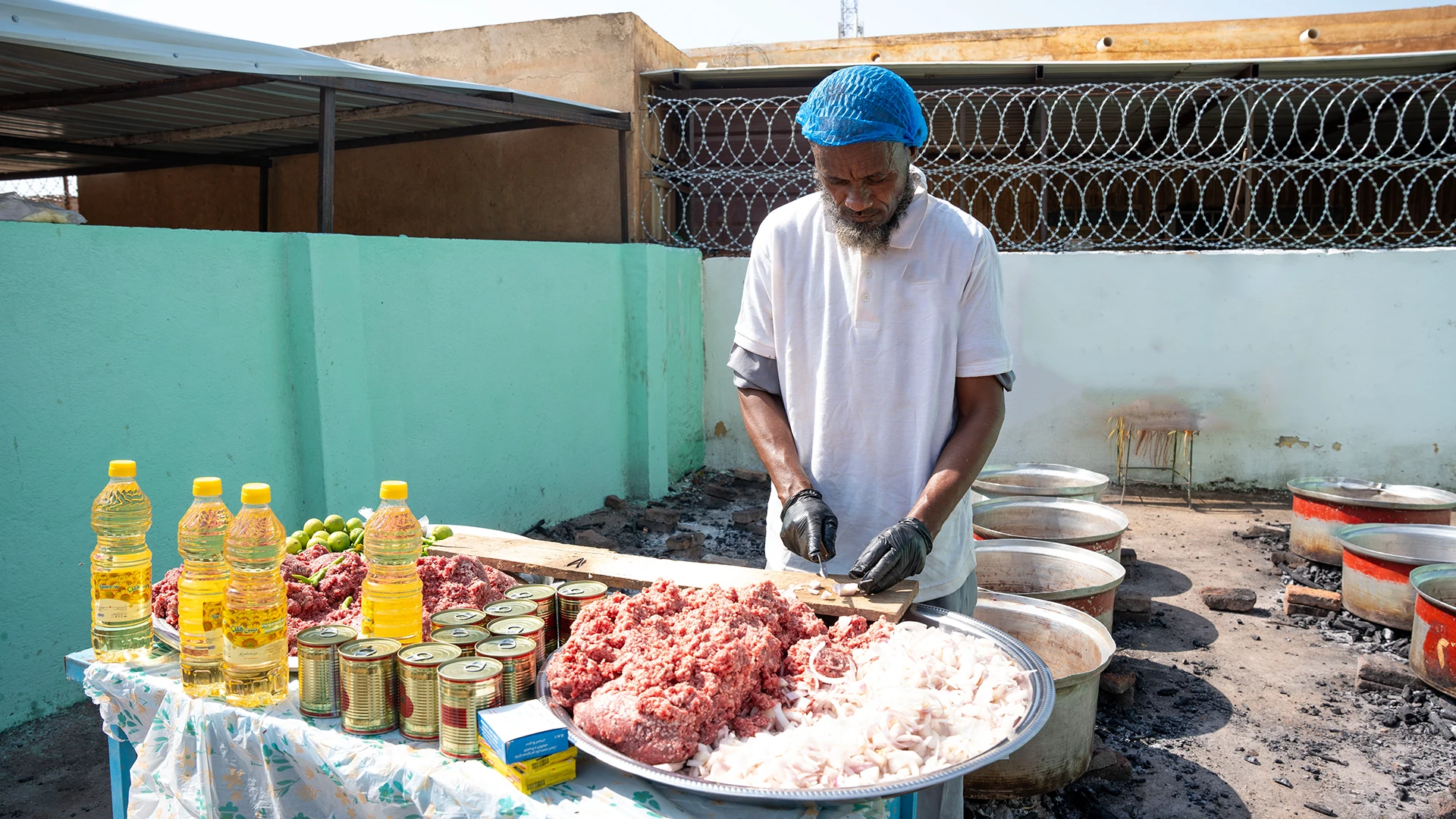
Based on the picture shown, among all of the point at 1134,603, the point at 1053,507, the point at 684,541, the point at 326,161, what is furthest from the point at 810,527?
the point at 684,541

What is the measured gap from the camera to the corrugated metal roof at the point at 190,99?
A: 402 centimetres

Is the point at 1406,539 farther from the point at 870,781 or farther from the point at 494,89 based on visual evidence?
the point at 494,89

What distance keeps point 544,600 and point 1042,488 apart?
4511mm

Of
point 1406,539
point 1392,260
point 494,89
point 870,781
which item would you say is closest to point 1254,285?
point 1392,260

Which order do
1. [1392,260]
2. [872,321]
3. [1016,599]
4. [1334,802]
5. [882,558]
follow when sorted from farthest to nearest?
[1392,260] → [1016,599] → [1334,802] → [872,321] → [882,558]

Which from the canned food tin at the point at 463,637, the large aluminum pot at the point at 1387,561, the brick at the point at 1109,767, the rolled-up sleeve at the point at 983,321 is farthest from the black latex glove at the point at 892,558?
the large aluminum pot at the point at 1387,561

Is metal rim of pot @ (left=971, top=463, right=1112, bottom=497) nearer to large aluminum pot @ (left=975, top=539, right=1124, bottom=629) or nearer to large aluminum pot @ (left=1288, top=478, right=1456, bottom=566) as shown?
large aluminum pot @ (left=975, top=539, right=1124, bottom=629)

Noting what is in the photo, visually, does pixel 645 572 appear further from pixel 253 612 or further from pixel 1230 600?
pixel 1230 600

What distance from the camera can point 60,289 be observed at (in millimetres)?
3885

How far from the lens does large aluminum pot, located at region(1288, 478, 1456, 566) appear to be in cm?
546

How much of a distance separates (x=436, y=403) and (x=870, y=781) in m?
4.98

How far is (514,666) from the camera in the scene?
1702mm

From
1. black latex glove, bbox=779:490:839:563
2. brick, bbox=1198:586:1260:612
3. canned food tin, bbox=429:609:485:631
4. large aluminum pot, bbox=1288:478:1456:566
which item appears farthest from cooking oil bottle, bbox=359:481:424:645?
large aluminum pot, bbox=1288:478:1456:566

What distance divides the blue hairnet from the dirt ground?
2.33m
